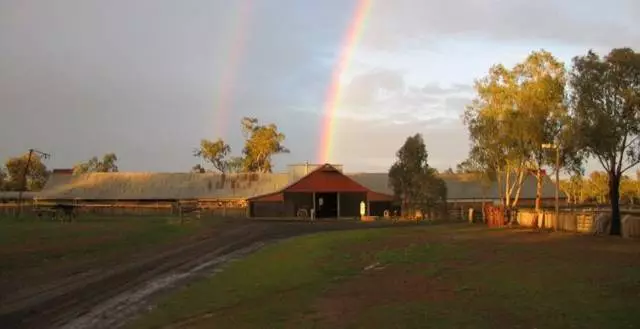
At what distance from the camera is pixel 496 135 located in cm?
6094

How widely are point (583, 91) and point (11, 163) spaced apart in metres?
130

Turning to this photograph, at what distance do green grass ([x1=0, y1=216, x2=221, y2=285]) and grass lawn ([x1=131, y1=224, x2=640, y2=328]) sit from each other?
5.18 metres

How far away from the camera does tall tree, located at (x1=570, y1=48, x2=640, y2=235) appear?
41469 millimetres

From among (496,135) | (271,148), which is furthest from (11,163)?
(496,135)

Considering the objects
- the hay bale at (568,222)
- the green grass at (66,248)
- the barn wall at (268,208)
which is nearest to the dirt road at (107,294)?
the green grass at (66,248)

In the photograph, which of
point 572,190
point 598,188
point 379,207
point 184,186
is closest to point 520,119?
point 379,207

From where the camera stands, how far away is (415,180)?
2950 inches

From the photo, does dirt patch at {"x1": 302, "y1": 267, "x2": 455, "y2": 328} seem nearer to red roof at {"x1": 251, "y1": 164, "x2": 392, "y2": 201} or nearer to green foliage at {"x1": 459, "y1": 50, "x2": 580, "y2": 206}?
green foliage at {"x1": 459, "y1": 50, "x2": 580, "y2": 206}

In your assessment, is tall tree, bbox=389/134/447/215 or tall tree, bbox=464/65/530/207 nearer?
tall tree, bbox=464/65/530/207

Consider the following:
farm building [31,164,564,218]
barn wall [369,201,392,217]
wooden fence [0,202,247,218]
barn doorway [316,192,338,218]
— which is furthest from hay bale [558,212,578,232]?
wooden fence [0,202,247,218]

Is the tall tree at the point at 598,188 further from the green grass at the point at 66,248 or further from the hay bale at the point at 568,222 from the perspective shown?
the green grass at the point at 66,248

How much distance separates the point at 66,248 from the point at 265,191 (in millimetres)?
63971

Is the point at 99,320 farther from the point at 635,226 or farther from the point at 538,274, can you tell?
the point at 635,226

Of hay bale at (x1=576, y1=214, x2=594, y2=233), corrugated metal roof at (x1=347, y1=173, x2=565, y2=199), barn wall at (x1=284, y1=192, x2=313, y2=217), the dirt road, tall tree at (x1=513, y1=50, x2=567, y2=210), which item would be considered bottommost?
the dirt road
